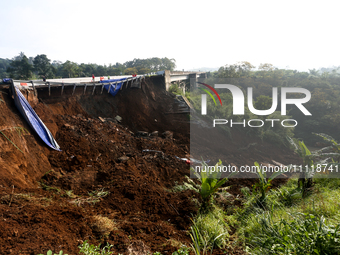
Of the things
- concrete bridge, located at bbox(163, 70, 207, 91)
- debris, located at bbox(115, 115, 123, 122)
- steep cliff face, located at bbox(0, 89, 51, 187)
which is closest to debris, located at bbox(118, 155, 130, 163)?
steep cliff face, located at bbox(0, 89, 51, 187)

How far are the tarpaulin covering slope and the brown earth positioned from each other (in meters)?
0.17

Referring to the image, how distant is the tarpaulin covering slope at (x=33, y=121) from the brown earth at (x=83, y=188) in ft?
0.55

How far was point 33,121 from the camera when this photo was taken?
6227 millimetres

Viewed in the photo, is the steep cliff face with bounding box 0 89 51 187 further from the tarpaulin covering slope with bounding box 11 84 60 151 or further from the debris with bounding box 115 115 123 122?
the debris with bounding box 115 115 123 122

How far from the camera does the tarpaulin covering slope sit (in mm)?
6129

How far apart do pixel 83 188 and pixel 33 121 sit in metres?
2.90

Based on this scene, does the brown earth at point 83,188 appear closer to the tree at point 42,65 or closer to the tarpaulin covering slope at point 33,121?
the tarpaulin covering slope at point 33,121

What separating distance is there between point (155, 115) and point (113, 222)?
12836mm

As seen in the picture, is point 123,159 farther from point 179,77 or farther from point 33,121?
point 179,77

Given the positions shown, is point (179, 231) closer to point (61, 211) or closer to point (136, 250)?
point (136, 250)

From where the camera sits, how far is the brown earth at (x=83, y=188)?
2764 mm

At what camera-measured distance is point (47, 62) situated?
2380 centimetres

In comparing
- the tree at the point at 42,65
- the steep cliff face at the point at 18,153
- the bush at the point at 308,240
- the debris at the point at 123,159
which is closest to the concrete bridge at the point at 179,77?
the tree at the point at 42,65

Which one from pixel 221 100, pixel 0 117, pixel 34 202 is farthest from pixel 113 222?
pixel 221 100
